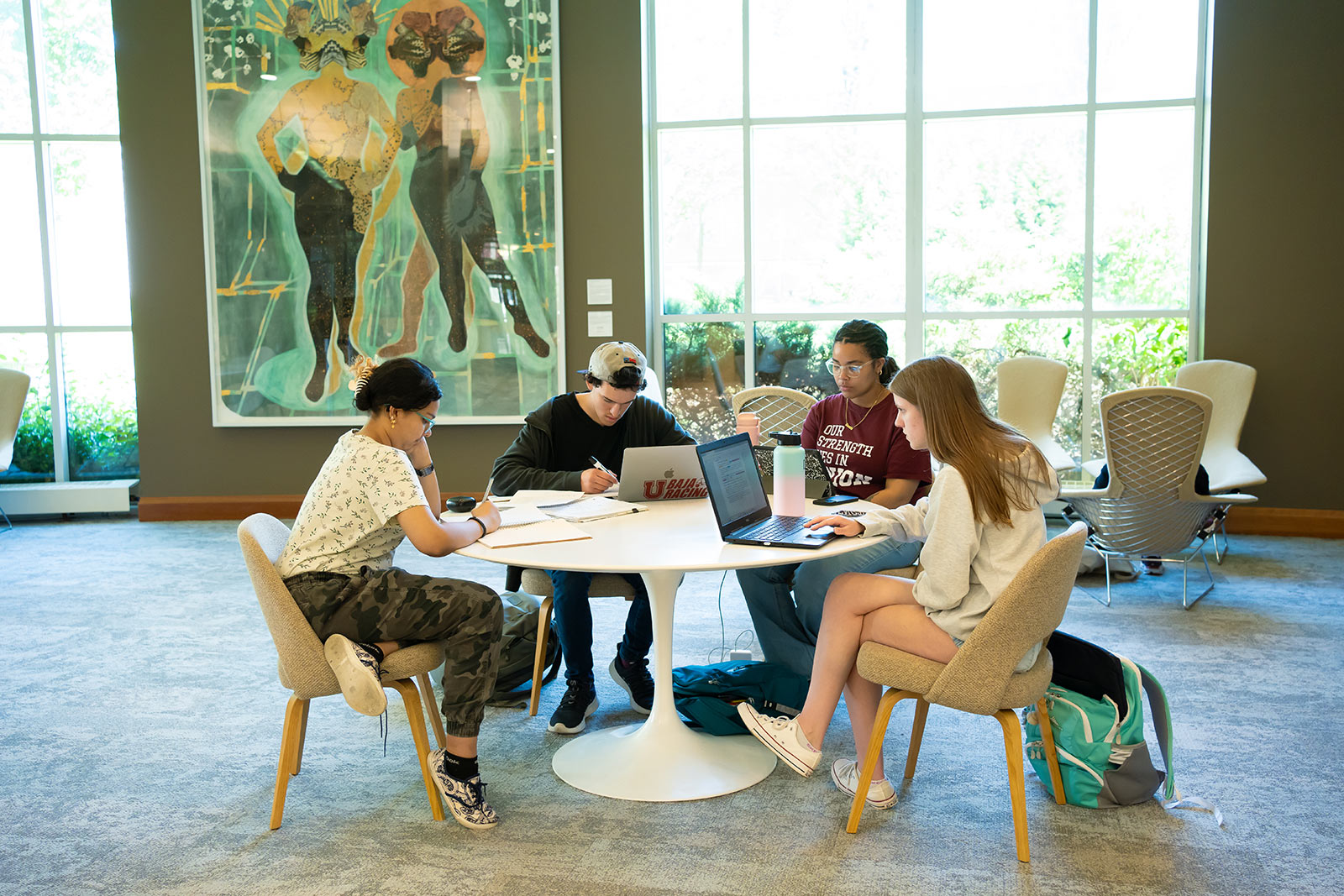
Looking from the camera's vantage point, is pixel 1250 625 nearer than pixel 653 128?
Yes

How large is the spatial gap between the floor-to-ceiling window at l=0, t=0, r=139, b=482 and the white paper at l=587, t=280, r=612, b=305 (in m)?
3.43

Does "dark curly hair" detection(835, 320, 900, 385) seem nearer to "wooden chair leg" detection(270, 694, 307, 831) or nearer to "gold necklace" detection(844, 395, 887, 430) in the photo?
"gold necklace" detection(844, 395, 887, 430)

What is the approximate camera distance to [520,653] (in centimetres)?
334

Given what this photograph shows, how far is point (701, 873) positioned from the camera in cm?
221

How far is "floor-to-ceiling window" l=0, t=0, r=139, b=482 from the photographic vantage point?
22.9 feet

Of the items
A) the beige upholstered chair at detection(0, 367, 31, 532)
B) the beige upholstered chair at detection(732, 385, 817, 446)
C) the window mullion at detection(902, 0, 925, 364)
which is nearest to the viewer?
the beige upholstered chair at detection(732, 385, 817, 446)

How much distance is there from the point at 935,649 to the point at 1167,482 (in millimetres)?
2543

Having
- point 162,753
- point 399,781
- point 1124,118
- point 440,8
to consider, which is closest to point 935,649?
point 399,781

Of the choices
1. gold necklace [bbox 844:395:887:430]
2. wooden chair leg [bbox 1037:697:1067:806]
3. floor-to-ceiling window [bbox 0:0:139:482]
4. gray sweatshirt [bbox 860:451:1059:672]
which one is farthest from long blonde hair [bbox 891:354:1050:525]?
floor-to-ceiling window [bbox 0:0:139:482]

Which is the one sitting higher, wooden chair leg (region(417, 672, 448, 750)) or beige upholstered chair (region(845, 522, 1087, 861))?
beige upholstered chair (region(845, 522, 1087, 861))

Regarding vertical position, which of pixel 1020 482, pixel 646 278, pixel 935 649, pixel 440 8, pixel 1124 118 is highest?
pixel 440 8

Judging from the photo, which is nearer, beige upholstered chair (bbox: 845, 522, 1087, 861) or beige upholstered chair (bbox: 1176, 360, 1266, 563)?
beige upholstered chair (bbox: 845, 522, 1087, 861)

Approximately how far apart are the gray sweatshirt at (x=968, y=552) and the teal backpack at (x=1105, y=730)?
12.0 inches

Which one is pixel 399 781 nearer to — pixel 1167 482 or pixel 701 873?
pixel 701 873
